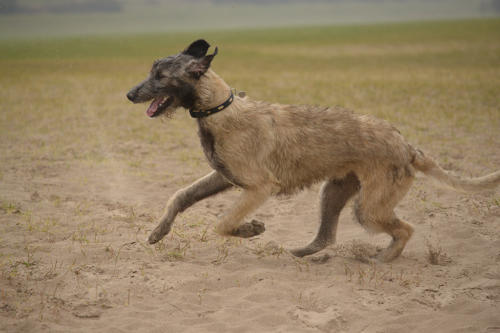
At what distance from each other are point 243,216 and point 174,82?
4.95 feet

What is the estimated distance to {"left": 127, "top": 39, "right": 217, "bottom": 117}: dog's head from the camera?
4.94 metres

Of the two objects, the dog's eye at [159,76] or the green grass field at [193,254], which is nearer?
the green grass field at [193,254]

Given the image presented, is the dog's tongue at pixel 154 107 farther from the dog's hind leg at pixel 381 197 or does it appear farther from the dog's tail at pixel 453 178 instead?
the dog's tail at pixel 453 178

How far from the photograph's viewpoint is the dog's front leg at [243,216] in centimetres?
502

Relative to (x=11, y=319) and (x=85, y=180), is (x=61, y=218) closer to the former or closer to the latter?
(x=85, y=180)

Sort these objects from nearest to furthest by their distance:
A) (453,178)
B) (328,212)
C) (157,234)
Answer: (453,178)
(157,234)
(328,212)

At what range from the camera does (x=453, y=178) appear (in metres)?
5.27

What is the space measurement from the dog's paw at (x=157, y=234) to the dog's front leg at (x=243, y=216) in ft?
2.58

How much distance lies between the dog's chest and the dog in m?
0.01

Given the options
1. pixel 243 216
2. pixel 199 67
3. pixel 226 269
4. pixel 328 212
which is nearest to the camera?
pixel 199 67

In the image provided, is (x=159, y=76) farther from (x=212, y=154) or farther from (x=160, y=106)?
(x=212, y=154)

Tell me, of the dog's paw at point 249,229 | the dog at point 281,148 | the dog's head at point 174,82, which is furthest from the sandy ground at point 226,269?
the dog's head at point 174,82

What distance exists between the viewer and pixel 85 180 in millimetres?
8359

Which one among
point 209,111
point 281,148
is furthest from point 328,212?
Answer: point 209,111
